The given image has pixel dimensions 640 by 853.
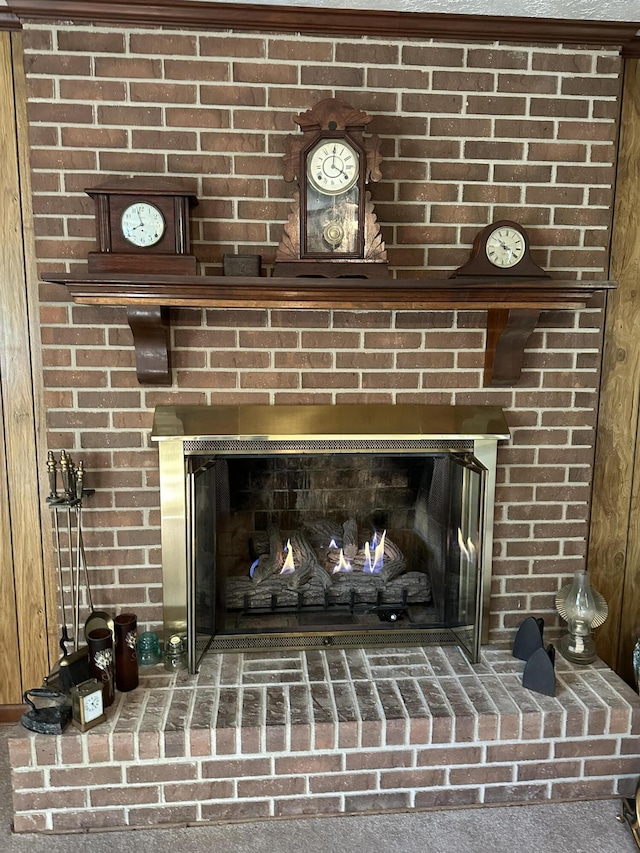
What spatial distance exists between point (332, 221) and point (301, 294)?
10.8 inches

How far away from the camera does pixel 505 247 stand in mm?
1809

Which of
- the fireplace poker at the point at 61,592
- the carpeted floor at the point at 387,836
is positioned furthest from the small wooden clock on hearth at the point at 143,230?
the carpeted floor at the point at 387,836

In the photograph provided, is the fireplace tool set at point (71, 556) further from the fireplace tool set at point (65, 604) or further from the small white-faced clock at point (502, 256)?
the small white-faced clock at point (502, 256)

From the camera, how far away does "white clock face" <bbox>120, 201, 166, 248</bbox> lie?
1.68 meters

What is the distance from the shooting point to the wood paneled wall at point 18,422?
189 centimetres

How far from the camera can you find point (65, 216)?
1774mm

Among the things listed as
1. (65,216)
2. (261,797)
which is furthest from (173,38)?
(261,797)

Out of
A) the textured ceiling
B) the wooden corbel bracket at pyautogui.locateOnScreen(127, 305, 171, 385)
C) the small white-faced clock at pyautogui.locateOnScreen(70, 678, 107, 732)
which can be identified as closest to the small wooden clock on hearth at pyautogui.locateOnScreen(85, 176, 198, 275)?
the wooden corbel bracket at pyautogui.locateOnScreen(127, 305, 171, 385)

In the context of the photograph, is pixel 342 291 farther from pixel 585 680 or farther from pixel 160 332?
pixel 585 680

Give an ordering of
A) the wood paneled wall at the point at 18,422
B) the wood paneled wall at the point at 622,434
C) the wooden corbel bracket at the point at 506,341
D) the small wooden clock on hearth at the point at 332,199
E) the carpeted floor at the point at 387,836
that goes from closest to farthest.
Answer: the carpeted floor at the point at 387,836, the small wooden clock on hearth at the point at 332,199, the wooden corbel bracket at the point at 506,341, the wood paneled wall at the point at 18,422, the wood paneled wall at the point at 622,434

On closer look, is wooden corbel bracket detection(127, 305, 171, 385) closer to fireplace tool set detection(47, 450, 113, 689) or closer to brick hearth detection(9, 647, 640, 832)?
fireplace tool set detection(47, 450, 113, 689)

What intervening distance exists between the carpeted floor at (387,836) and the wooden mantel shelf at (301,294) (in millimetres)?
1330

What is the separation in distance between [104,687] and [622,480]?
1.86 metres

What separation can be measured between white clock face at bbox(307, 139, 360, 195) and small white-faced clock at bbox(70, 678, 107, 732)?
5.05 ft
